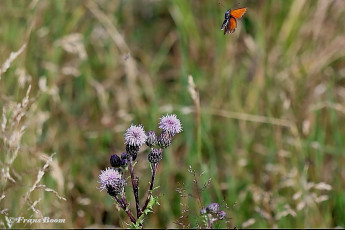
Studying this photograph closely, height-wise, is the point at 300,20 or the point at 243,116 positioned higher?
the point at 300,20

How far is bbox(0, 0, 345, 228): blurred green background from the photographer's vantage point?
249 centimetres

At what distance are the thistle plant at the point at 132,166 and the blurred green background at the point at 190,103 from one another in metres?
0.73

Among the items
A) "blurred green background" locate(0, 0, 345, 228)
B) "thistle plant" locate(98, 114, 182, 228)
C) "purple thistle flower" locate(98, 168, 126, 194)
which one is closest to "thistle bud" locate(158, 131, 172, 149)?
"thistle plant" locate(98, 114, 182, 228)

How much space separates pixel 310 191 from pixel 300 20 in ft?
4.18

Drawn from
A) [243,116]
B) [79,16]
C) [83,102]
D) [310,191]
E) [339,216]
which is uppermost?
[79,16]

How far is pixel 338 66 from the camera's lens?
3410mm

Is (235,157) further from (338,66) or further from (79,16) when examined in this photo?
(79,16)

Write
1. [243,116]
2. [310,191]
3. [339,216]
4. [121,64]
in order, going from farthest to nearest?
[121,64] → [243,116] → [310,191] → [339,216]

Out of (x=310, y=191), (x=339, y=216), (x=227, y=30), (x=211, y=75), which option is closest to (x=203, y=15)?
(x=211, y=75)

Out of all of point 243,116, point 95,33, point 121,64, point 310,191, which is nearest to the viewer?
point 310,191

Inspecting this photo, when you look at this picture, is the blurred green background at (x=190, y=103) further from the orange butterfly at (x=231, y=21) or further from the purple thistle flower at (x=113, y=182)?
the orange butterfly at (x=231, y=21)

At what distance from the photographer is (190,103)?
9.73ft

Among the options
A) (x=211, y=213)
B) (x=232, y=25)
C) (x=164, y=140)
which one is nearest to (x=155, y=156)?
(x=164, y=140)

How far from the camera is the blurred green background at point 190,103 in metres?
2.49
